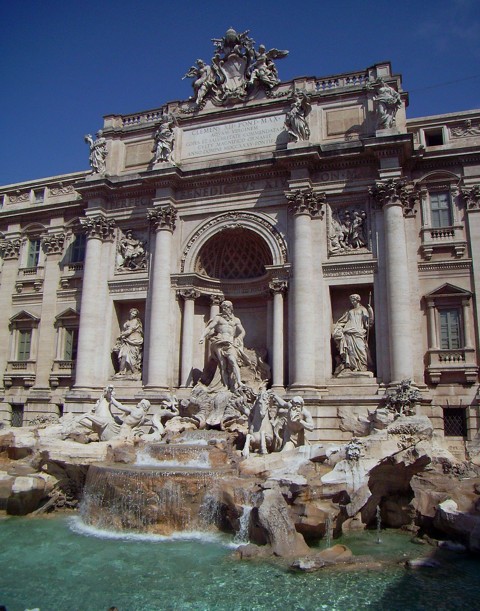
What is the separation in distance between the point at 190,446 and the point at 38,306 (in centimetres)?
1341

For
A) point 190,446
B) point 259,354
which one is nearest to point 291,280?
point 259,354

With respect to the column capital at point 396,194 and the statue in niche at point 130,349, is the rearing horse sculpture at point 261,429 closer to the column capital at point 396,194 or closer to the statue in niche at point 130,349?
the statue in niche at point 130,349

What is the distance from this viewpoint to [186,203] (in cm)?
2325

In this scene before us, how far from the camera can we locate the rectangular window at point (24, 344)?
25.9 meters

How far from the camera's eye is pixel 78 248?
85.3 feet

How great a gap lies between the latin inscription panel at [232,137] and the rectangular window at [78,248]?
6391mm

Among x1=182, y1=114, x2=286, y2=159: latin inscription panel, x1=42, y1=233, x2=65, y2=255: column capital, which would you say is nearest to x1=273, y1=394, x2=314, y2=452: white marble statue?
x1=182, y1=114, x2=286, y2=159: latin inscription panel

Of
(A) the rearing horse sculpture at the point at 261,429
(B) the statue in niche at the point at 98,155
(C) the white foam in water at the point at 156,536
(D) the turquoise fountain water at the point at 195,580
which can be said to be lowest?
(D) the turquoise fountain water at the point at 195,580

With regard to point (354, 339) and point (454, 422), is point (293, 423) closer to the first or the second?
point (354, 339)

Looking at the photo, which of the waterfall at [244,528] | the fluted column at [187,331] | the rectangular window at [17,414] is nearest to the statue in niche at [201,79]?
the fluted column at [187,331]

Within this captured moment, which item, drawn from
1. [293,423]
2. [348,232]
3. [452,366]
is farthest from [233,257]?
[452,366]

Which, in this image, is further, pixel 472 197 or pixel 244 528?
pixel 472 197

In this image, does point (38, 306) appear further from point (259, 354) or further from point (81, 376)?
point (259, 354)

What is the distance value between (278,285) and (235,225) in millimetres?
3344
